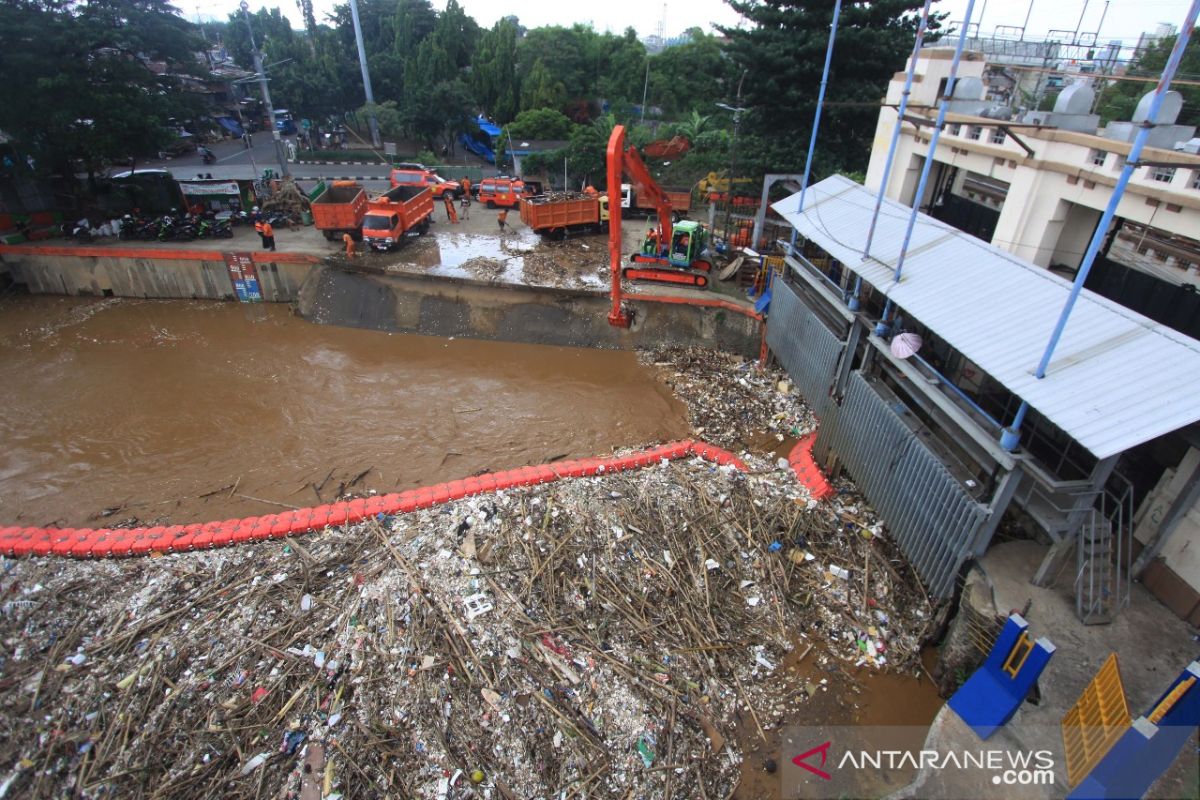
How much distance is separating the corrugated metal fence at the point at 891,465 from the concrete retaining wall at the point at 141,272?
1559 centimetres

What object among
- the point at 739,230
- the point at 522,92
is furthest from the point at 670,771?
the point at 522,92

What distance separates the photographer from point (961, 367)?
9.23 m

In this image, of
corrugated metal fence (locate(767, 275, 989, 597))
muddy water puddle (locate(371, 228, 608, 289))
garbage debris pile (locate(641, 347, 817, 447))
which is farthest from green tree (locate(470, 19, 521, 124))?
corrugated metal fence (locate(767, 275, 989, 597))

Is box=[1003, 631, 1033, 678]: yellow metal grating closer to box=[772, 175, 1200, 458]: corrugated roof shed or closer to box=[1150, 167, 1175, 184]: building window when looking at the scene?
box=[772, 175, 1200, 458]: corrugated roof shed

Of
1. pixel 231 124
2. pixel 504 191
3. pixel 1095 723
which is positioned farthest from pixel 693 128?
pixel 231 124

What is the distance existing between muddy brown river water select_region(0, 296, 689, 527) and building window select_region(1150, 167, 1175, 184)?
8.14m

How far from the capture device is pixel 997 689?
5.50 meters

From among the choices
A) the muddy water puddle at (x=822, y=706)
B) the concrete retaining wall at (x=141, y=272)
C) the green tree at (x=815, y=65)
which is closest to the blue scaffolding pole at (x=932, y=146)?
the muddy water puddle at (x=822, y=706)

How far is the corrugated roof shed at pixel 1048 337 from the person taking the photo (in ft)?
16.7

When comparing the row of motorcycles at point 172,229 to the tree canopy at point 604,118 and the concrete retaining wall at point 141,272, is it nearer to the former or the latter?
the concrete retaining wall at point 141,272

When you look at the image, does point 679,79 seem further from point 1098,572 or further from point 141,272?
point 1098,572

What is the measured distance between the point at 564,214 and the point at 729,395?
965cm

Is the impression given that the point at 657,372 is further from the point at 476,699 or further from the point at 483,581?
the point at 476,699

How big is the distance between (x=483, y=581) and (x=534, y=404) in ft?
20.5
